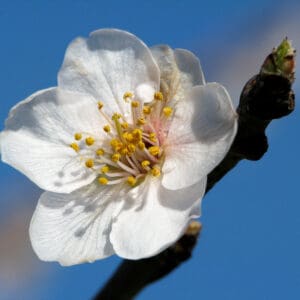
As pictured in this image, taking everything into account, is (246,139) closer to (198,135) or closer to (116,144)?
(198,135)

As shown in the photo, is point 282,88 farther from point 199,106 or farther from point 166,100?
point 166,100

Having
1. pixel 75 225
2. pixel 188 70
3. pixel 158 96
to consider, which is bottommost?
pixel 75 225

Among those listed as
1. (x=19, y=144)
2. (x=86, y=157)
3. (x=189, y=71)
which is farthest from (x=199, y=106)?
(x=19, y=144)

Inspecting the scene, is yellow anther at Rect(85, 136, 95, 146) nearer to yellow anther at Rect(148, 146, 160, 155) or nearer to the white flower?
the white flower

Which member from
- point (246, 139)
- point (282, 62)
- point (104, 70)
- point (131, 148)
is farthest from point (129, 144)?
point (282, 62)

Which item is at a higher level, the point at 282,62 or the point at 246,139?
the point at 282,62

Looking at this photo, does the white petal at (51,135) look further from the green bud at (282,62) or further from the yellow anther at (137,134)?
the green bud at (282,62)

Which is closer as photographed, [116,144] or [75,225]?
[75,225]

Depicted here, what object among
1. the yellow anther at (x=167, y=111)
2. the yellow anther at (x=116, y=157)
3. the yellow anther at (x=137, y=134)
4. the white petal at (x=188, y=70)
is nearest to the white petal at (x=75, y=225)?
the yellow anther at (x=116, y=157)
